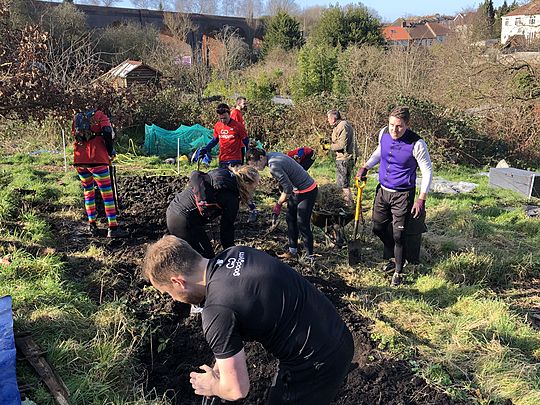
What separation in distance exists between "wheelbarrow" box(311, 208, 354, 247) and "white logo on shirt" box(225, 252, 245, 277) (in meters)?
4.02

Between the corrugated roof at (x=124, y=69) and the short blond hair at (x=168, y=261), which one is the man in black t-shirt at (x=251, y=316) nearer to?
the short blond hair at (x=168, y=261)

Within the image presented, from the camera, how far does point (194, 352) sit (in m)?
3.64

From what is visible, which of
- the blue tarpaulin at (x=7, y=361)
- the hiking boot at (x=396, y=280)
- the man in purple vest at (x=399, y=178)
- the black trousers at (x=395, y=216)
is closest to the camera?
the blue tarpaulin at (x=7, y=361)

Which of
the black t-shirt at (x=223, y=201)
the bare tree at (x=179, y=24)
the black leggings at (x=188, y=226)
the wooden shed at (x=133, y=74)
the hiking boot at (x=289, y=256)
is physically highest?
the bare tree at (x=179, y=24)

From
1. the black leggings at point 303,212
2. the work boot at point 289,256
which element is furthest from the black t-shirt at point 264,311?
the work boot at point 289,256

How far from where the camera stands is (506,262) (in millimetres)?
5562

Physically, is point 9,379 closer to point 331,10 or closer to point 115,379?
point 115,379

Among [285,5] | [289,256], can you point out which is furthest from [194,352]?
[285,5]

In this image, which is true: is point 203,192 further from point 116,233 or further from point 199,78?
point 199,78

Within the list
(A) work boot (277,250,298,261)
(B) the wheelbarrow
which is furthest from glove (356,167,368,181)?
(A) work boot (277,250,298,261)

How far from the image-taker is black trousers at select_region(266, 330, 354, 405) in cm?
215

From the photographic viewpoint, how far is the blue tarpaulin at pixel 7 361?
2666 millimetres

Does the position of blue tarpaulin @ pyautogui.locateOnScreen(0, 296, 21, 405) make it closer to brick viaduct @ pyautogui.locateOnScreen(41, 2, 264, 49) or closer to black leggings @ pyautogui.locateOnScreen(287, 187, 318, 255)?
black leggings @ pyautogui.locateOnScreen(287, 187, 318, 255)

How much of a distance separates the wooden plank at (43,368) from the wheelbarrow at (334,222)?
362 cm
